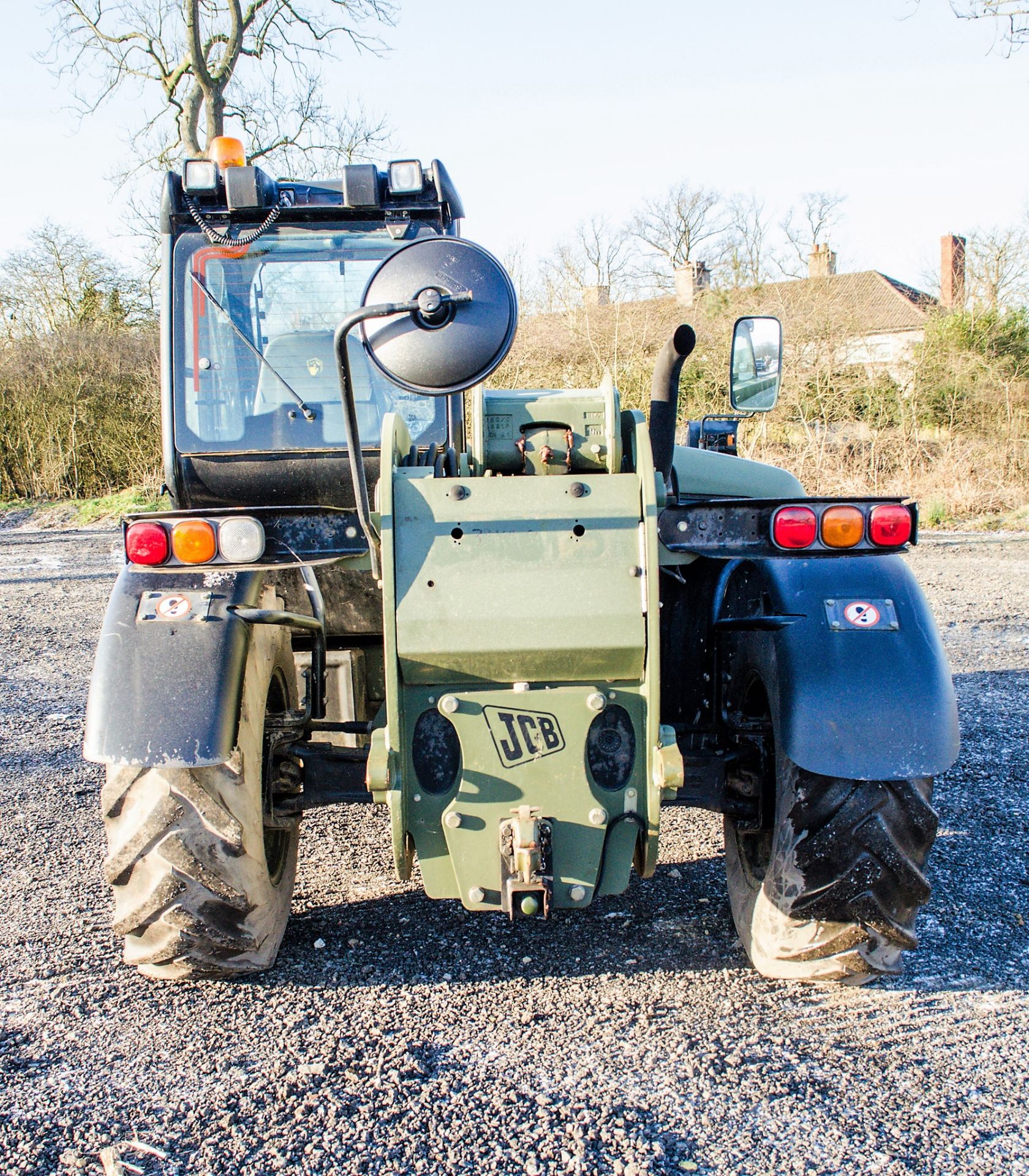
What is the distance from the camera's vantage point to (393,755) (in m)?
2.40

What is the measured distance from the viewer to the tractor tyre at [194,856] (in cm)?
257

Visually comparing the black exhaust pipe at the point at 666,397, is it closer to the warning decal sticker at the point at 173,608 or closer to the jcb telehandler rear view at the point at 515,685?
the jcb telehandler rear view at the point at 515,685

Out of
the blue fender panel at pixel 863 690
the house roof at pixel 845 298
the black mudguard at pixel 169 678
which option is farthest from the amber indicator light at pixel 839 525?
Answer: the house roof at pixel 845 298

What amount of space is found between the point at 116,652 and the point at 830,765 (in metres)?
1.85

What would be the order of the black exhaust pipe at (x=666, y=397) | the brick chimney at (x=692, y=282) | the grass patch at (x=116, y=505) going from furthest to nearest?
the brick chimney at (x=692, y=282) < the grass patch at (x=116, y=505) < the black exhaust pipe at (x=666, y=397)

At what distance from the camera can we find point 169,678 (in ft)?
8.20

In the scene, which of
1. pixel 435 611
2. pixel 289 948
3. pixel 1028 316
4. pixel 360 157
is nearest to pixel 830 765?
pixel 435 611

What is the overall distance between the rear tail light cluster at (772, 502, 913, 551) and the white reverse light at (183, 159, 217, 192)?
8.87 feet

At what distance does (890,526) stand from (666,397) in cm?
67

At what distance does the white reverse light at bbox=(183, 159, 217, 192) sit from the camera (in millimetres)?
3834

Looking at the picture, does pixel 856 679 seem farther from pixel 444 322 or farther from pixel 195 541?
pixel 195 541

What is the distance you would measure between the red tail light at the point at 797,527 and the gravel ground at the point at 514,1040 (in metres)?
1.30

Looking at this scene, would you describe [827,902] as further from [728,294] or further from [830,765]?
[728,294]

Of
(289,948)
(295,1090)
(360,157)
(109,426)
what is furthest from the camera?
(109,426)
